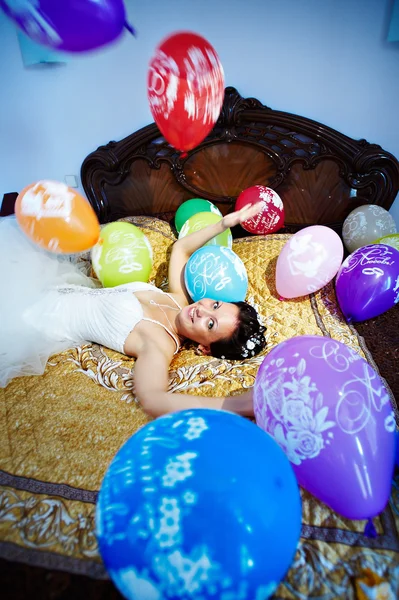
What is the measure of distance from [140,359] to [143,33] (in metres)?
1.89

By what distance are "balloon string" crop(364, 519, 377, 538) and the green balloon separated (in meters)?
1.65

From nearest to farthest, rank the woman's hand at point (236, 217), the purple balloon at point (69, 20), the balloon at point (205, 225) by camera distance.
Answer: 1. the purple balloon at point (69, 20)
2. the woman's hand at point (236, 217)
3. the balloon at point (205, 225)

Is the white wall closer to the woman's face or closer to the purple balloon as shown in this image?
the purple balloon

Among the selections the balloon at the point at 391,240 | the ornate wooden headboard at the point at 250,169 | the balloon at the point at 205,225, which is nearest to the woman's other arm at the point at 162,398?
the balloon at the point at 205,225

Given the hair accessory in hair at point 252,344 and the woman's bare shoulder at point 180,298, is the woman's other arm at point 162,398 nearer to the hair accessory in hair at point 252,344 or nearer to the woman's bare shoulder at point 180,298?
the hair accessory in hair at point 252,344

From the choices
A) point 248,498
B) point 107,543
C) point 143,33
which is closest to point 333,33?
point 143,33

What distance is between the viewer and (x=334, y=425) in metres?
0.75

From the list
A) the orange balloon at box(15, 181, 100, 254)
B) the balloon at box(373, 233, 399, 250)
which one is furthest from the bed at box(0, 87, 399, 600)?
the orange balloon at box(15, 181, 100, 254)

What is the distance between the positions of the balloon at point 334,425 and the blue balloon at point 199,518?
0.51 ft

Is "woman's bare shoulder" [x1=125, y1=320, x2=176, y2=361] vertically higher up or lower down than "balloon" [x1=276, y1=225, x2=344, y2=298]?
lower down

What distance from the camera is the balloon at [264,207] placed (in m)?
1.92

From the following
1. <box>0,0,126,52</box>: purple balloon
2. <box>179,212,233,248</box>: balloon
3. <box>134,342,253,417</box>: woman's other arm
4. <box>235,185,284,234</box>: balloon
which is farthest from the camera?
<box>235,185,284,234</box>: balloon

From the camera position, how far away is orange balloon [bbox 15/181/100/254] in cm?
133

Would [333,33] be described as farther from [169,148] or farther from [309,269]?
[309,269]
